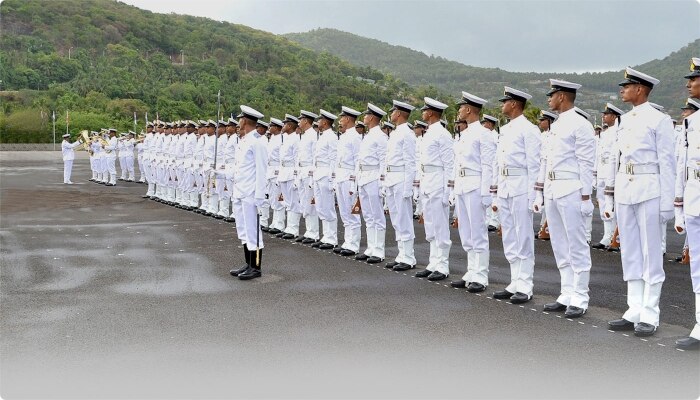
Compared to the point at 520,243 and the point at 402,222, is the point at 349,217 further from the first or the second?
the point at 520,243

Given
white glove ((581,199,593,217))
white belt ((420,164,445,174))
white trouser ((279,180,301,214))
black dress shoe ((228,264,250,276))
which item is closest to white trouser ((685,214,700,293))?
white glove ((581,199,593,217))

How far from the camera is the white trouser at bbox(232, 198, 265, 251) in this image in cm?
1015

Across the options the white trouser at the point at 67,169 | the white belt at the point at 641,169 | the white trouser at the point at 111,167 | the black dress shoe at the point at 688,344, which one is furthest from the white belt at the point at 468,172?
the white trouser at the point at 67,169

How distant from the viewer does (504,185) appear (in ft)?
28.6

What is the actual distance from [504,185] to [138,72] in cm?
9517

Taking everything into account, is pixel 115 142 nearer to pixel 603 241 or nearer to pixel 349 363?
pixel 603 241

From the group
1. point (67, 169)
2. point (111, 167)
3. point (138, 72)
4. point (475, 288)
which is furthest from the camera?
point (138, 72)

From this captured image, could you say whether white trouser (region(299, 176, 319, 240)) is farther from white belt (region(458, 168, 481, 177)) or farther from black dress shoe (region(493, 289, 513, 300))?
black dress shoe (region(493, 289, 513, 300))

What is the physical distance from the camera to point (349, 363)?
19.5 ft

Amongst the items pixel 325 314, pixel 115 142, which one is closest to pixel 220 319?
pixel 325 314

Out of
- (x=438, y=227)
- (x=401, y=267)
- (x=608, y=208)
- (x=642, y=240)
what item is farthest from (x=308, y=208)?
(x=642, y=240)

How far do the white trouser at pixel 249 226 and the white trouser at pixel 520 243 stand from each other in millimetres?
3173

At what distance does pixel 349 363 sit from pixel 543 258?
21.5 ft

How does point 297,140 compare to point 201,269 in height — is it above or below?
above
